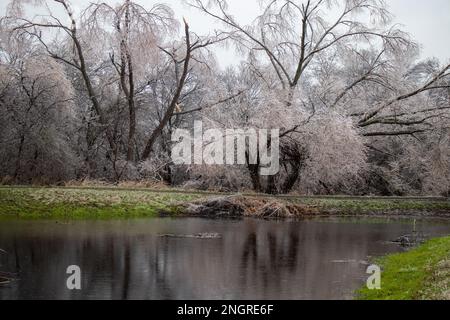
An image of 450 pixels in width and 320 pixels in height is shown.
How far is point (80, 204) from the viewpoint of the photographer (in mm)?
22203

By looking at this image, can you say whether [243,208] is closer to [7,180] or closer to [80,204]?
[80,204]

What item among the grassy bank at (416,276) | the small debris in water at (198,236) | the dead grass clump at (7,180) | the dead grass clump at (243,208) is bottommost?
the grassy bank at (416,276)

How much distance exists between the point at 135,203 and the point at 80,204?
210 centimetres

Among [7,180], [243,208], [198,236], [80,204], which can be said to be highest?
[7,180]

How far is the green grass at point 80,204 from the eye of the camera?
2120 centimetres

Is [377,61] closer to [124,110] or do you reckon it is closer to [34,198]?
[124,110]

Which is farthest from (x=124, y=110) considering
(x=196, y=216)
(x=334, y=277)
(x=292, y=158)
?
(x=334, y=277)

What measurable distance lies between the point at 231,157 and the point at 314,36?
9.14m

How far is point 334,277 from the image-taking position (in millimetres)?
12008

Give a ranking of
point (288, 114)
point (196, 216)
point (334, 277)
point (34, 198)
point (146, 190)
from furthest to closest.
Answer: point (288, 114), point (146, 190), point (196, 216), point (34, 198), point (334, 277)

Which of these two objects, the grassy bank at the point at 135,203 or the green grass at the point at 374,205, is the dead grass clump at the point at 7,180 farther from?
the green grass at the point at 374,205

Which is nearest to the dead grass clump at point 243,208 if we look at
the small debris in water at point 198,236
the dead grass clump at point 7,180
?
the small debris in water at point 198,236

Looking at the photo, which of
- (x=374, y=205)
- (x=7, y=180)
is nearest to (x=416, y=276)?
(x=374, y=205)

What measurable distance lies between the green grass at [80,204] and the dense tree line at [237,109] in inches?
208
